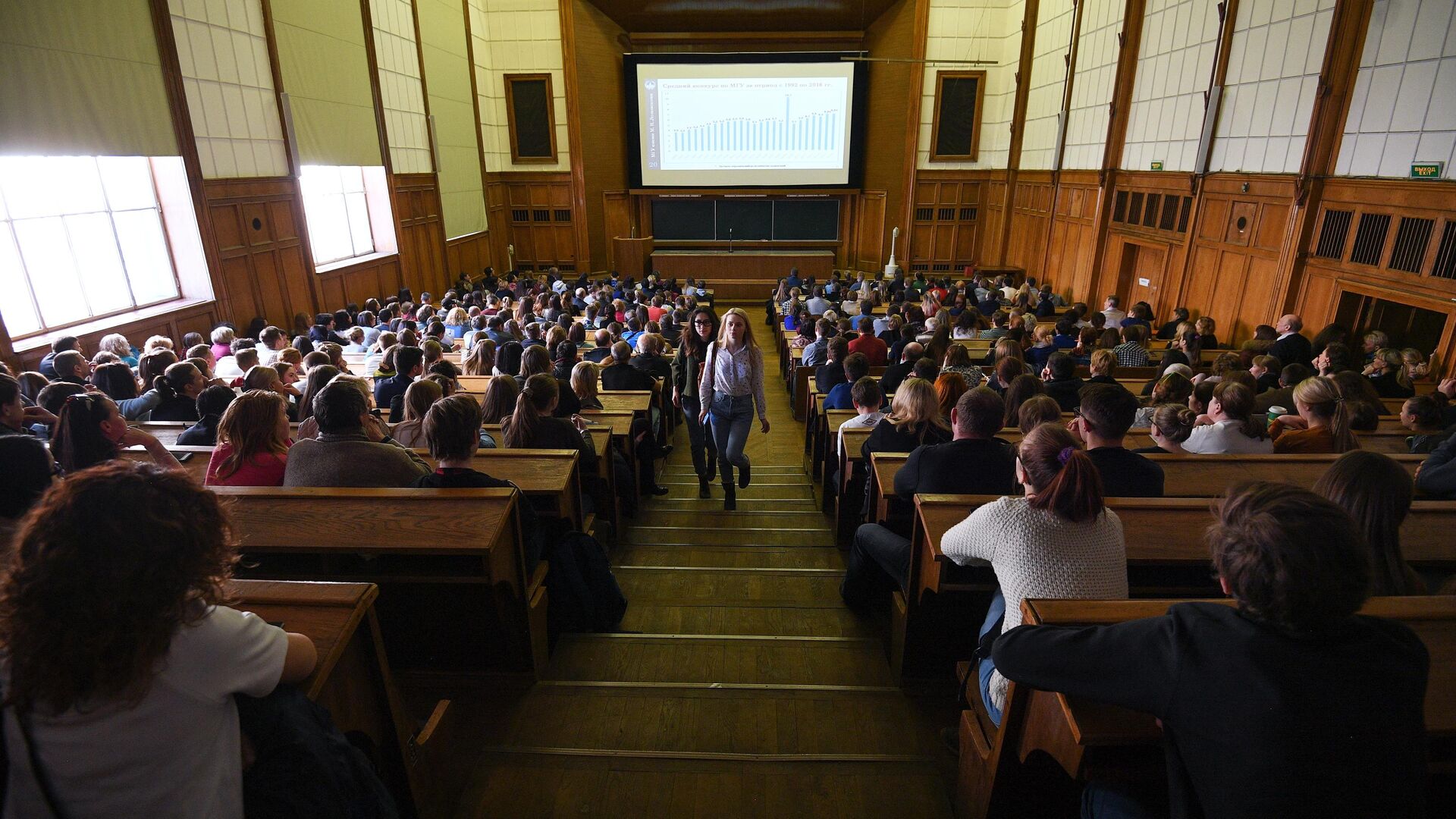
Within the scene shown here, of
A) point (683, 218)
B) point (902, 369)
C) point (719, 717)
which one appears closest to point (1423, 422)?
point (902, 369)

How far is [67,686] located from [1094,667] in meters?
1.76

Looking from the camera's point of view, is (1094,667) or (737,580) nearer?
(1094,667)

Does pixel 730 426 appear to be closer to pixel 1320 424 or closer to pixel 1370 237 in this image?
pixel 1320 424

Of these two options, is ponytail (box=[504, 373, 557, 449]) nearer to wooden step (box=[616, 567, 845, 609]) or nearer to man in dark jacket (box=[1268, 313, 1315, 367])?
wooden step (box=[616, 567, 845, 609])

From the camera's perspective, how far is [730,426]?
4.85 metres

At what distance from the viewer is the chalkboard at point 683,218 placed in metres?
16.5

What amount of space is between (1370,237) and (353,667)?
28.7 ft

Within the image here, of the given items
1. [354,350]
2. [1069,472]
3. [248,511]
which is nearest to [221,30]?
[354,350]

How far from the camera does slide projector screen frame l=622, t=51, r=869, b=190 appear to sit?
14.7 m

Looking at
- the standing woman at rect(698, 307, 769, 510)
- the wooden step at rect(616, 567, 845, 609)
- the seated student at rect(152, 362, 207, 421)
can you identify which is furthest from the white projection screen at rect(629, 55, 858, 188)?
the wooden step at rect(616, 567, 845, 609)

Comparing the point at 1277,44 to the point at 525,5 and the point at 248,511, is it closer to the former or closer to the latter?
the point at 248,511

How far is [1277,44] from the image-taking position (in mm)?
7324

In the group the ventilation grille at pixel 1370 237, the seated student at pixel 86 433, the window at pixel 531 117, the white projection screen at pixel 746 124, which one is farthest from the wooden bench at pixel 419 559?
the window at pixel 531 117

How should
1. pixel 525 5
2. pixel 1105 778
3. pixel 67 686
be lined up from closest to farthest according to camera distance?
pixel 67 686 → pixel 1105 778 → pixel 525 5
